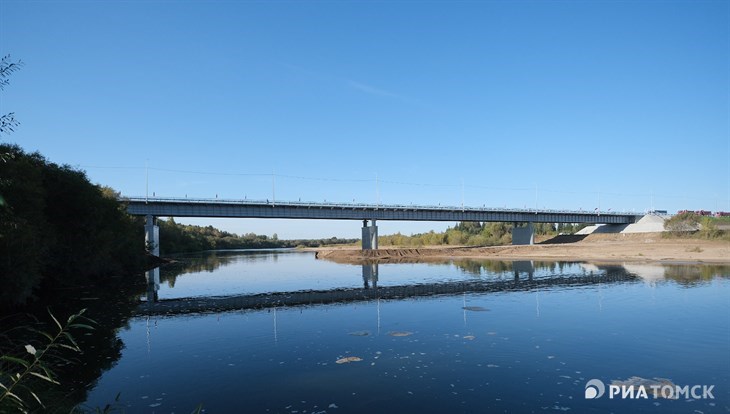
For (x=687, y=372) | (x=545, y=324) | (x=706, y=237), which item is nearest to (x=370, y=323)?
(x=545, y=324)

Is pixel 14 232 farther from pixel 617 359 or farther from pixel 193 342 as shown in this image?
pixel 617 359

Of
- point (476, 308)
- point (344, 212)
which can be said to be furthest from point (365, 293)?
point (344, 212)

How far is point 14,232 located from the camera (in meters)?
34.2

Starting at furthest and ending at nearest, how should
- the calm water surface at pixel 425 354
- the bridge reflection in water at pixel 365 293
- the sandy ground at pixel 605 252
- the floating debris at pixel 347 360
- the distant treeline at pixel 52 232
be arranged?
the sandy ground at pixel 605 252, the bridge reflection in water at pixel 365 293, the distant treeline at pixel 52 232, the floating debris at pixel 347 360, the calm water surface at pixel 425 354

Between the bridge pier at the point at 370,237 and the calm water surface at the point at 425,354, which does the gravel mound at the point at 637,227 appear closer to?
the bridge pier at the point at 370,237

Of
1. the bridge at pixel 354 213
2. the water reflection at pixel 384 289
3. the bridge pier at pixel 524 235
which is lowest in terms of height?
the water reflection at pixel 384 289

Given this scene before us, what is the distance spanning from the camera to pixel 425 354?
2264cm

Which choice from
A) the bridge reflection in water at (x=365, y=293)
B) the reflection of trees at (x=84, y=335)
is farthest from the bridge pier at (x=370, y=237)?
the reflection of trees at (x=84, y=335)

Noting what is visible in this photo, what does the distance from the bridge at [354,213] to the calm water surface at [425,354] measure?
73.2 meters

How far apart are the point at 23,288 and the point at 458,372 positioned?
3429 centimetres

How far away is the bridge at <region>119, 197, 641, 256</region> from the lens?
10938 cm

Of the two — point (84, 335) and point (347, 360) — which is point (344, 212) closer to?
point (84, 335)

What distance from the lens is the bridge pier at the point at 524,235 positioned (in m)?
144

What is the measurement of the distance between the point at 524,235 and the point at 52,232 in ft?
423
